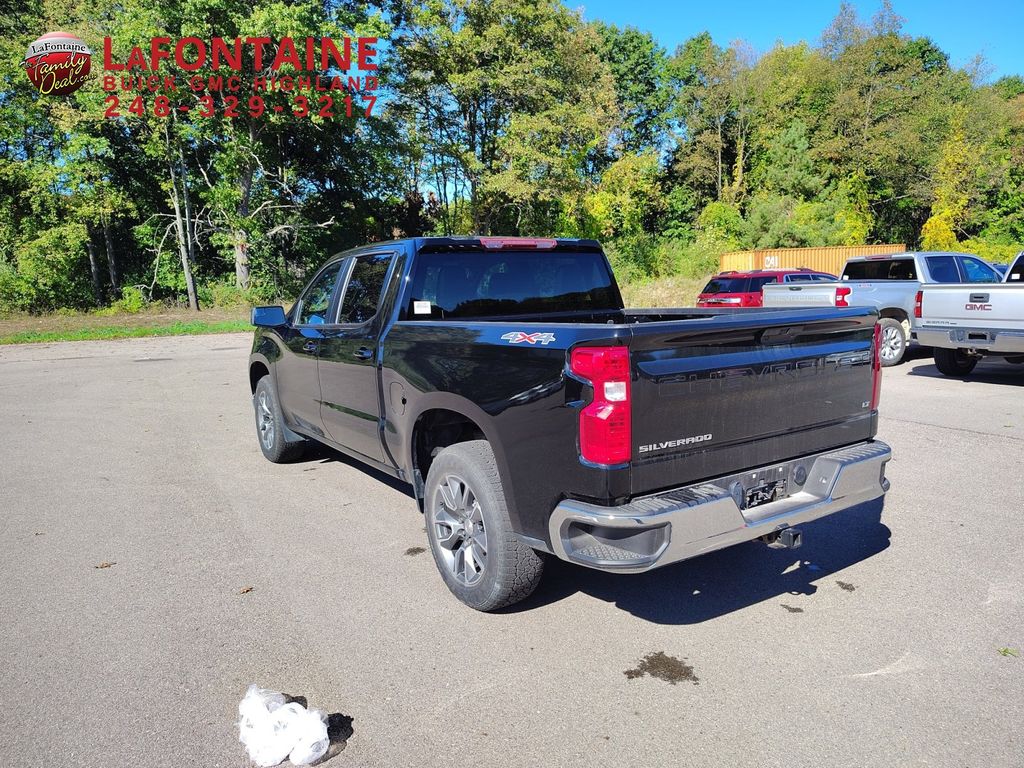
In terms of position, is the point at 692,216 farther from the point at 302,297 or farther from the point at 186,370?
the point at 302,297

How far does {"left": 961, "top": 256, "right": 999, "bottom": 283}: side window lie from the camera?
12.9 m

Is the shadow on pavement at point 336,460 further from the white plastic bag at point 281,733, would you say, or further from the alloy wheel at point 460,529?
the white plastic bag at point 281,733

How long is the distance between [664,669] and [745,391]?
4.24ft

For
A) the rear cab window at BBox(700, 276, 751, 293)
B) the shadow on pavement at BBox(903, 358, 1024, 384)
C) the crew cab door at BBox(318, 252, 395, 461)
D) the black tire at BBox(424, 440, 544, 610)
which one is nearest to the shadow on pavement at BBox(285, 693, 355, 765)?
the black tire at BBox(424, 440, 544, 610)

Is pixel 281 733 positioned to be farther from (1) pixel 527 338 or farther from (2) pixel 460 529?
(1) pixel 527 338

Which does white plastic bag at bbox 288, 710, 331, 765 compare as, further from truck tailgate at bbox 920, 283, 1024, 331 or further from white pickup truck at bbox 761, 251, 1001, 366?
white pickup truck at bbox 761, 251, 1001, 366

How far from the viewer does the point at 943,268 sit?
1268cm

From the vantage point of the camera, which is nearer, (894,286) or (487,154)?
(894,286)

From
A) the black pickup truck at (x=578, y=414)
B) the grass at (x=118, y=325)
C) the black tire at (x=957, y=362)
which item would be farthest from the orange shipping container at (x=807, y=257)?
the black pickup truck at (x=578, y=414)

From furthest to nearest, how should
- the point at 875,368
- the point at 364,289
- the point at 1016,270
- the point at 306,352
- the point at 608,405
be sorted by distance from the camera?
the point at 1016,270 → the point at 306,352 → the point at 364,289 → the point at 875,368 → the point at 608,405

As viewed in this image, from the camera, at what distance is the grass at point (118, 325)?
926 inches

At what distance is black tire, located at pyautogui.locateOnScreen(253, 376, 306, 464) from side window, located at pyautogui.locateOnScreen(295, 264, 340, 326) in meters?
0.97

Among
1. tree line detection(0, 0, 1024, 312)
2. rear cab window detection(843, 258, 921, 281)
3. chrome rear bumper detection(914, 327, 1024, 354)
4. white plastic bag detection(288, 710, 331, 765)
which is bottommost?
white plastic bag detection(288, 710, 331, 765)

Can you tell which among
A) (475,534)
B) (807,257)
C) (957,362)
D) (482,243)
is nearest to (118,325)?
(482,243)
